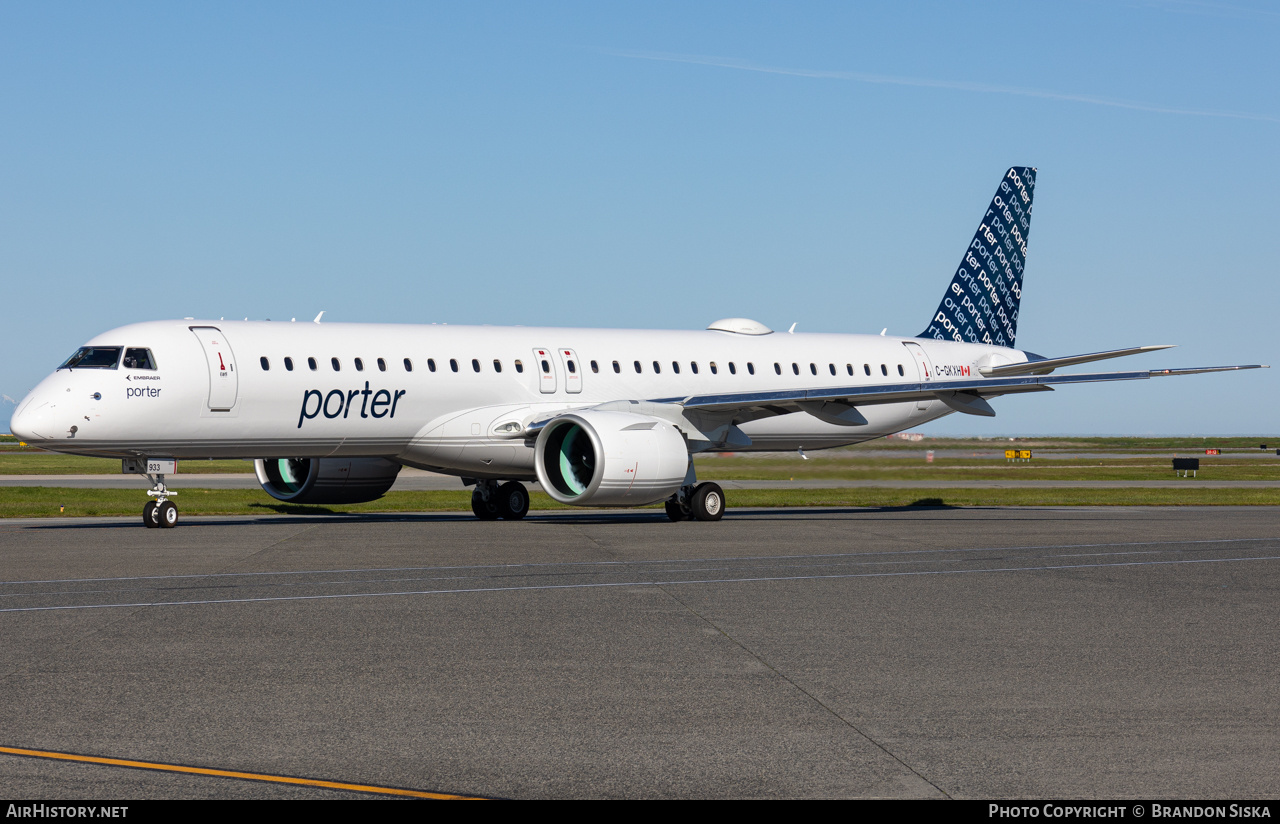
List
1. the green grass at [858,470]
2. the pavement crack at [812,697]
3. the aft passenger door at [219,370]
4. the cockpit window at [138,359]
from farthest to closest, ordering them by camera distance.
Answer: the green grass at [858,470] < the aft passenger door at [219,370] < the cockpit window at [138,359] < the pavement crack at [812,697]

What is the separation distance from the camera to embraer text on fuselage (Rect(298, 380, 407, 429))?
23.8 metres

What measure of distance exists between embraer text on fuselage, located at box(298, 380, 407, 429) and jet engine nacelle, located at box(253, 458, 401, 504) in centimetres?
303

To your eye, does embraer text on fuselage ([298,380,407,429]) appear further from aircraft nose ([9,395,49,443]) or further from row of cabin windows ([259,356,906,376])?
aircraft nose ([9,395,49,443])

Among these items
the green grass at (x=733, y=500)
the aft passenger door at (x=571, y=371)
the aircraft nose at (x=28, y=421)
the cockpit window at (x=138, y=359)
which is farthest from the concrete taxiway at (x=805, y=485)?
the aircraft nose at (x=28, y=421)

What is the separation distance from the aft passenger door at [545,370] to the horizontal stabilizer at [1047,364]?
12.9m

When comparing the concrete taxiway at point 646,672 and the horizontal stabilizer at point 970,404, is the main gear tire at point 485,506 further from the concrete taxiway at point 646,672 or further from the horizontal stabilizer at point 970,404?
the horizontal stabilizer at point 970,404

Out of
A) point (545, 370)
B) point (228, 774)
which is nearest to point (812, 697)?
point (228, 774)

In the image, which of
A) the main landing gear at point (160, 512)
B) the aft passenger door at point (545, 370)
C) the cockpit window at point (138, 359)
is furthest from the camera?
the aft passenger door at point (545, 370)

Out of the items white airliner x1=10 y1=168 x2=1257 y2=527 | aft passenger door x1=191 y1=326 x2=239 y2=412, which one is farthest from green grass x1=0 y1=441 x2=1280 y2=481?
aft passenger door x1=191 y1=326 x2=239 y2=412

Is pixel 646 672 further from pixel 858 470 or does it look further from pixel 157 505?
pixel 858 470

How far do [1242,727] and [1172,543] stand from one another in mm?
13995

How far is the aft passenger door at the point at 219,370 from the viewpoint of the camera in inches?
899

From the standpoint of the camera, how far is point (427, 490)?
40406 mm
